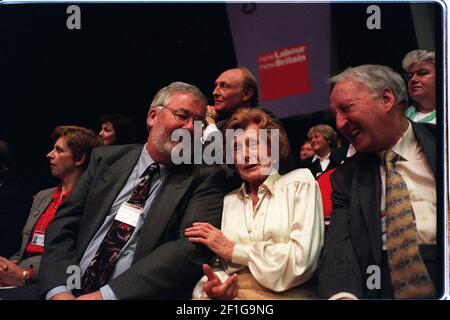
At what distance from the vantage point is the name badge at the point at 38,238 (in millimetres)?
2873

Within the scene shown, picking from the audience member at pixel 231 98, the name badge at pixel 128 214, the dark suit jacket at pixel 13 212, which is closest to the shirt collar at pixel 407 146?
the audience member at pixel 231 98

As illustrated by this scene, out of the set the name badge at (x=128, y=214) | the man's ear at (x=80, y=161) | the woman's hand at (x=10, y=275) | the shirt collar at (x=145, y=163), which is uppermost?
the man's ear at (x=80, y=161)

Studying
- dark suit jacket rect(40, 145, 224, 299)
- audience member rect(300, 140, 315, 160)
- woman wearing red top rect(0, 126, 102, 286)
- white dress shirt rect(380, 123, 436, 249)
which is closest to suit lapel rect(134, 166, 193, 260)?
dark suit jacket rect(40, 145, 224, 299)

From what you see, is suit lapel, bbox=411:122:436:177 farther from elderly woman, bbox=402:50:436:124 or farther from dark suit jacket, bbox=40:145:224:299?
dark suit jacket, bbox=40:145:224:299

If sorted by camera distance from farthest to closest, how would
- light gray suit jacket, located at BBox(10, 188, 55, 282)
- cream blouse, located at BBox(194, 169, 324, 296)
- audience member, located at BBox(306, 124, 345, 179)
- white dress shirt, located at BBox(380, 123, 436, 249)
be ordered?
light gray suit jacket, located at BBox(10, 188, 55, 282) → audience member, located at BBox(306, 124, 345, 179) → white dress shirt, located at BBox(380, 123, 436, 249) → cream blouse, located at BBox(194, 169, 324, 296)

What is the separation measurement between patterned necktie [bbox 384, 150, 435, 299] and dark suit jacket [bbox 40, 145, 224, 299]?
2.83ft

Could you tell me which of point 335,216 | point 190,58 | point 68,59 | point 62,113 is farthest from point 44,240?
A: point 335,216

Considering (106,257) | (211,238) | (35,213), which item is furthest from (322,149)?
(35,213)

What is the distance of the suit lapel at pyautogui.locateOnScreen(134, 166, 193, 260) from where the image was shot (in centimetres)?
267

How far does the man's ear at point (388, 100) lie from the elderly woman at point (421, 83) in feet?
0.37

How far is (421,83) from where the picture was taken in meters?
2.75

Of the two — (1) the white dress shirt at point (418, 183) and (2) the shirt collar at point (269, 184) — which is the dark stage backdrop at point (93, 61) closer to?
(2) the shirt collar at point (269, 184)

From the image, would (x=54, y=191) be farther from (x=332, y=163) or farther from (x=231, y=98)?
(x=332, y=163)

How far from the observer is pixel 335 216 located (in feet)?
8.87
